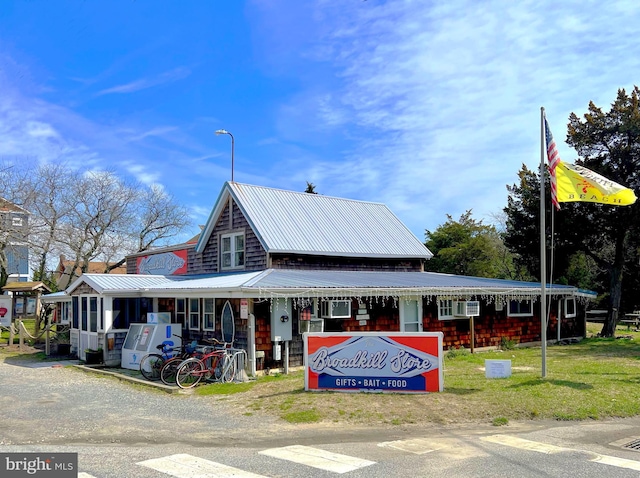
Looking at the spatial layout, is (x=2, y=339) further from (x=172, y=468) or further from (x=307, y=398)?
(x=172, y=468)

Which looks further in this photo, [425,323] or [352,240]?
[352,240]

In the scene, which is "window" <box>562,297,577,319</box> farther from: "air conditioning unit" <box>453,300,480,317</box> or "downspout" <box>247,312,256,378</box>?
"downspout" <box>247,312,256,378</box>

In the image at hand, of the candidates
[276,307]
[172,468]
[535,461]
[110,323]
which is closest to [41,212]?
[110,323]

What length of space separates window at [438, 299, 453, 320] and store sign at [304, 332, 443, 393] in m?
8.26

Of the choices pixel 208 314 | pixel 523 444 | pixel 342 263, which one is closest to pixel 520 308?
pixel 342 263

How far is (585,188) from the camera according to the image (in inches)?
491

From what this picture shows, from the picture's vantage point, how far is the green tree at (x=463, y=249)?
41.4 meters

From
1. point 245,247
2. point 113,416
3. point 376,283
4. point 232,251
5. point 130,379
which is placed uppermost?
point 245,247

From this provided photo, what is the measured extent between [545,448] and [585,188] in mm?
6508

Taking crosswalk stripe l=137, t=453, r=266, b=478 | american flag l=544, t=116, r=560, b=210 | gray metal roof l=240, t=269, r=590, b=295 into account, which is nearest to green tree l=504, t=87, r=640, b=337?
gray metal roof l=240, t=269, r=590, b=295

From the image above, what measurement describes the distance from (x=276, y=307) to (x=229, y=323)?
151 centimetres

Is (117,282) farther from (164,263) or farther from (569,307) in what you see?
(569,307)

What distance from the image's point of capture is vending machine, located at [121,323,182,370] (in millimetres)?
17234

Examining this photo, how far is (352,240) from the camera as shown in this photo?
910 inches
